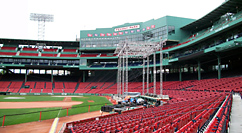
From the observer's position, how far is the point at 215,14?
4094cm

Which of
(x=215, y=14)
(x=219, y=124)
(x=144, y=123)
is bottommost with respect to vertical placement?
(x=144, y=123)

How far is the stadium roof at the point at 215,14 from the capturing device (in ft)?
115

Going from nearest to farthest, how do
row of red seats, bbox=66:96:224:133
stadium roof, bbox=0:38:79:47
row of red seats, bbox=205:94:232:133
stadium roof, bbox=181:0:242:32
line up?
row of red seats, bbox=205:94:232:133 < row of red seats, bbox=66:96:224:133 < stadium roof, bbox=181:0:242:32 < stadium roof, bbox=0:38:79:47

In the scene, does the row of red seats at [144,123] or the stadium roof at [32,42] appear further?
the stadium roof at [32,42]

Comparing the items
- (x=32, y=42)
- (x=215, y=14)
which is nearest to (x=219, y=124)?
(x=215, y=14)

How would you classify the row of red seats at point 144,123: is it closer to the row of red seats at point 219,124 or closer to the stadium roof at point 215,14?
the row of red seats at point 219,124

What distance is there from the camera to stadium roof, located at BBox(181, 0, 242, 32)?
35125mm

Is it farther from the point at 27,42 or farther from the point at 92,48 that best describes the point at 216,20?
the point at 27,42

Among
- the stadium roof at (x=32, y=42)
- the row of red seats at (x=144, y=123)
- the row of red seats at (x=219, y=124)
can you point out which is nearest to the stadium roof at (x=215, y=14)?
the row of red seats at (x=144, y=123)

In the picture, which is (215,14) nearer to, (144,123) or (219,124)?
(144,123)

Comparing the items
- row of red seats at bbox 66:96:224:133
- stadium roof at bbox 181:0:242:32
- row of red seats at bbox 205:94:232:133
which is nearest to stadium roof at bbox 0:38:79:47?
stadium roof at bbox 181:0:242:32

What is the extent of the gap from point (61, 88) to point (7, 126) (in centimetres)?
4773

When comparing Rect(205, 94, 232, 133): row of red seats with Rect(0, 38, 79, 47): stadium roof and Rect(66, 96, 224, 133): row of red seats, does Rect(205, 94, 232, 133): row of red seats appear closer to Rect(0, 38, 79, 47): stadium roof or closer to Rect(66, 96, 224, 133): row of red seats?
Rect(66, 96, 224, 133): row of red seats

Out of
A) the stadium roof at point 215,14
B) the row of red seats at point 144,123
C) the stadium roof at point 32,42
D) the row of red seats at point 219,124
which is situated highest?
the stadium roof at point 215,14
